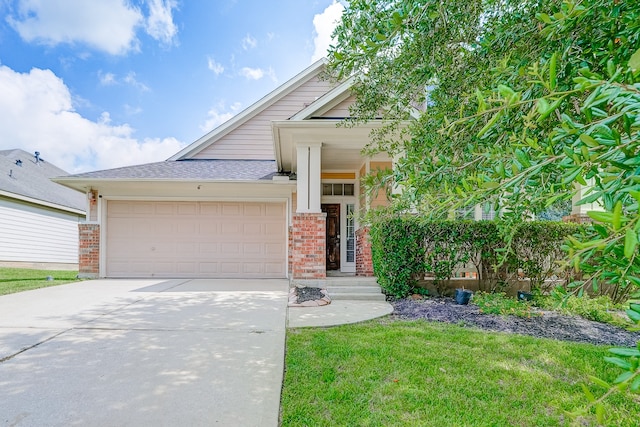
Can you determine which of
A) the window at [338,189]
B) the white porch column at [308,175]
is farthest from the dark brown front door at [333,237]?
the white porch column at [308,175]

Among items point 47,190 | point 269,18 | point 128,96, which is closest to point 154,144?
point 128,96

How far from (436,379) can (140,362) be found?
282 cm

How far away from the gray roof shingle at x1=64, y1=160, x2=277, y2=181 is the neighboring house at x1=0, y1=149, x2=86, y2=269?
5.93 meters

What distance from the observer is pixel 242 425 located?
2318 millimetres

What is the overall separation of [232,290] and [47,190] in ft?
43.3

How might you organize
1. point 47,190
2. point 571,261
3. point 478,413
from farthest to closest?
point 47,190 < point 478,413 < point 571,261

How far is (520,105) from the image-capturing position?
1.94 meters

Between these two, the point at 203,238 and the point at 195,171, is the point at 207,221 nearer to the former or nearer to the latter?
the point at 203,238

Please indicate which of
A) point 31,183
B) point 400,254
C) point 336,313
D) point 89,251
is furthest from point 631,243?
point 31,183

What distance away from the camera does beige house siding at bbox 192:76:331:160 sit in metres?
12.6

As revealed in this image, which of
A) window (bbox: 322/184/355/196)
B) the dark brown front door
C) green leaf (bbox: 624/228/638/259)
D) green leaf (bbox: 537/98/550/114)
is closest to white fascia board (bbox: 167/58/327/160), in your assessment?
window (bbox: 322/184/355/196)

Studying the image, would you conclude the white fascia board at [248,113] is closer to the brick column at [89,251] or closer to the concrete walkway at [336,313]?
the brick column at [89,251]

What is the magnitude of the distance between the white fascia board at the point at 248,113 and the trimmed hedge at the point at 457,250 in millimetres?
7906

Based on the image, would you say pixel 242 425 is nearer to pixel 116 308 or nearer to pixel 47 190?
pixel 116 308
